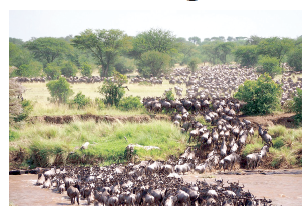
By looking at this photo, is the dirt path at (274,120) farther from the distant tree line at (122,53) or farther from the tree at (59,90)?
the distant tree line at (122,53)

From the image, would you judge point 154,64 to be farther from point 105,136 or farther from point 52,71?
point 105,136

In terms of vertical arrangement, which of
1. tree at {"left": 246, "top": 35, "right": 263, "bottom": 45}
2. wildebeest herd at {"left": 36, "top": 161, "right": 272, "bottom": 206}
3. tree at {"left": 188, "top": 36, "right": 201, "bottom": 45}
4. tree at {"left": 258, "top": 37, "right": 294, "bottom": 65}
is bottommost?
wildebeest herd at {"left": 36, "top": 161, "right": 272, "bottom": 206}

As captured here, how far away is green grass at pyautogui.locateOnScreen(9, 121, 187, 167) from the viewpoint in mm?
13312

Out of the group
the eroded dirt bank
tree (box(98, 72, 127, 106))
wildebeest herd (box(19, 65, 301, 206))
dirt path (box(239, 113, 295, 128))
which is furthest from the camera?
tree (box(98, 72, 127, 106))

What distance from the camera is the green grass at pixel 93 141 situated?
13.3 metres

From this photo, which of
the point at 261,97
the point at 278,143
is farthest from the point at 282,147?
the point at 261,97

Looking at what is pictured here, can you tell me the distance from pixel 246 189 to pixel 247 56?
3853 cm

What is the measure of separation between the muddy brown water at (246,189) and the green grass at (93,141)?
4.46 ft

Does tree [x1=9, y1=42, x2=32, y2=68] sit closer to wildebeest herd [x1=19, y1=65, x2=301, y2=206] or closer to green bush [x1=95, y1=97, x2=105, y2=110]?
Answer: green bush [x1=95, y1=97, x2=105, y2=110]

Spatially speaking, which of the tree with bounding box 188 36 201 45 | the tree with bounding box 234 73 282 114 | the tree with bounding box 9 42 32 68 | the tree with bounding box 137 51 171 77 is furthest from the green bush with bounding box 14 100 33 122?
the tree with bounding box 188 36 201 45

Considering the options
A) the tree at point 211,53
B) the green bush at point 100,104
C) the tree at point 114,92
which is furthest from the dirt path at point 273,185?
the tree at point 211,53

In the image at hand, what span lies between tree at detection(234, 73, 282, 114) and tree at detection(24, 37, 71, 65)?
38.4m

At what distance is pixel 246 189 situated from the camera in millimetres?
10250
